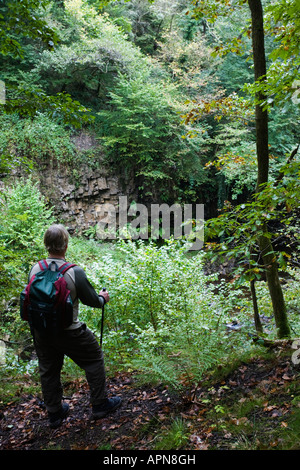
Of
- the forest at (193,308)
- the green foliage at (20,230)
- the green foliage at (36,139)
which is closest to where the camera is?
the forest at (193,308)

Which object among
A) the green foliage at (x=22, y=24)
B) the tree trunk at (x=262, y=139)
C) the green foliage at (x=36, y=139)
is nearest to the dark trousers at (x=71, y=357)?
the tree trunk at (x=262, y=139)

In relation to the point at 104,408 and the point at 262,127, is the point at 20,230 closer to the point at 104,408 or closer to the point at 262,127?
the point at 104,408

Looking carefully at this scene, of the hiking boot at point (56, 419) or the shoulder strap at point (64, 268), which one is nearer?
the shoulder strap at point (64, 268)

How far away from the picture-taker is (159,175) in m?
13.8

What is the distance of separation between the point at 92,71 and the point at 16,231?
32.1 feet

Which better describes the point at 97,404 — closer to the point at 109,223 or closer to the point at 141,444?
the point at 141,444

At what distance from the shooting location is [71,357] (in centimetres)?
261

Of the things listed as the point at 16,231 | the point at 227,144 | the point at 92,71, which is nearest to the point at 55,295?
the point at 16,231

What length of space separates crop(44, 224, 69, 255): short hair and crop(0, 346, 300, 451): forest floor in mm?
1614

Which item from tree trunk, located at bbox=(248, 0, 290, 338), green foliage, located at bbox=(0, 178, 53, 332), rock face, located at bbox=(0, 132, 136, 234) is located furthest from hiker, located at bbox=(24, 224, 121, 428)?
rock face, located at bbox=(0, 132, 136, 234)

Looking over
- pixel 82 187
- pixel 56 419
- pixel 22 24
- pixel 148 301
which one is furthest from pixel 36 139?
pixel 56 419

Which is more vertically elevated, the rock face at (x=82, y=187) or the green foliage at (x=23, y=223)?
the rock face at (x=82, y=187)

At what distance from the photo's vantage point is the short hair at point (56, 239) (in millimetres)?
2469

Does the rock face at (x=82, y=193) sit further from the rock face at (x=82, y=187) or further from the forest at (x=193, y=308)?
the forest at (x=193, y=308)
